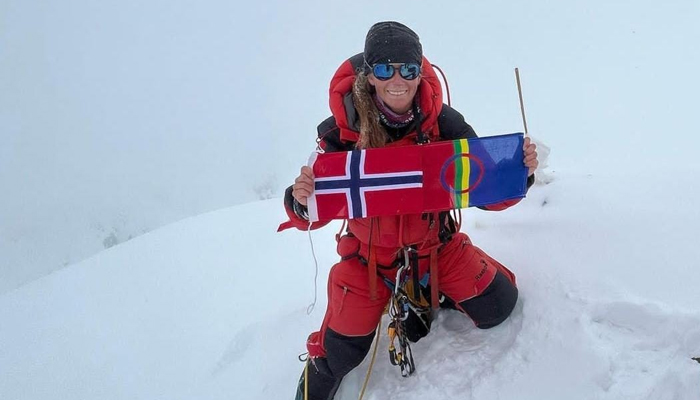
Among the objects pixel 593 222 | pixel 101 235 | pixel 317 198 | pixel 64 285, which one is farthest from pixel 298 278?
pixel 101 235

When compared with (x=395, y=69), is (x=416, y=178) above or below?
below

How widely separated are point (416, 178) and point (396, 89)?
494mm

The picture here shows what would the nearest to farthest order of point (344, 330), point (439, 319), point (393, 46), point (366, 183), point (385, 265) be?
1. point (393, 46)
2. point (366, 183)
3. point (344, 330)
4. point (385, 265)
5. point (439, 319)

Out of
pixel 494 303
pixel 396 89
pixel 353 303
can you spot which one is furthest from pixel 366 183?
pixel 494 303

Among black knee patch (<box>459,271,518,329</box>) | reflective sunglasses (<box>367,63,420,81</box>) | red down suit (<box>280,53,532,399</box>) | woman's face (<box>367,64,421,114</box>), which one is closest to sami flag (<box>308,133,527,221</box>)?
red down suit (<box>280,53,532,399</box>)

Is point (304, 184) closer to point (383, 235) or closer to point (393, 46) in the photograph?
point (383, 235)

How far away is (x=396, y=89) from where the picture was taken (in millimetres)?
2195

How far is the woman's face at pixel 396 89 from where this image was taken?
2.20 metres

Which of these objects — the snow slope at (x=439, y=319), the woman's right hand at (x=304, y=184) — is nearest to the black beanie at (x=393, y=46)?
the woman's right hand at (x=304, y=184)

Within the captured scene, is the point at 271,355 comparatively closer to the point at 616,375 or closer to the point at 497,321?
the point at 497,321

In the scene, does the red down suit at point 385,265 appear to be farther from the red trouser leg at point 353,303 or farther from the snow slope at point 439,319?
the snow slope at point 439,319

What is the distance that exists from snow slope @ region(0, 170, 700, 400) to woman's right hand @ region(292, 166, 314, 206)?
1.18m

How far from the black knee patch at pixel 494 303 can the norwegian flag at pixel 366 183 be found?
0.62m

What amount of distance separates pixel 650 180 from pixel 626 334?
5.47ft
